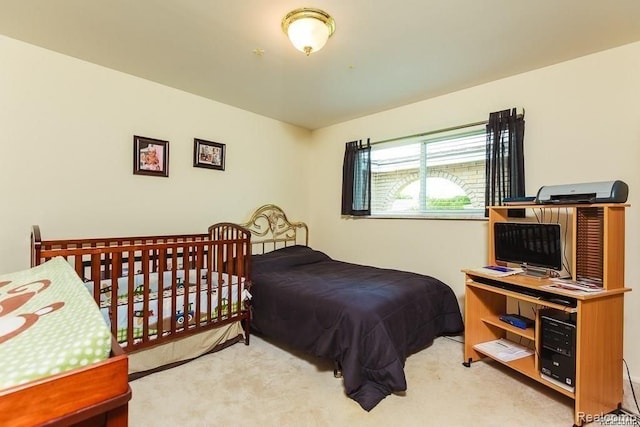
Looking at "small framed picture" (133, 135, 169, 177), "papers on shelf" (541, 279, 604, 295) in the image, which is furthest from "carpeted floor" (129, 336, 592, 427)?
"small framed picture" (133, 135, 169, 177)

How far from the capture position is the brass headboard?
3871mm

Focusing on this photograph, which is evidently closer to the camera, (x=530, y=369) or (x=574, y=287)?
(x=574, y=287)

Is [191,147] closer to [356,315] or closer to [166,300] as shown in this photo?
[166,300]

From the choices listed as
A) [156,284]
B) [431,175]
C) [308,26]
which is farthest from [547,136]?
[156,284]

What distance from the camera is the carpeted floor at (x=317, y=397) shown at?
5.80 ft

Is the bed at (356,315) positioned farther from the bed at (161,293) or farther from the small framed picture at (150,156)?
the small framed picture at (150,156)

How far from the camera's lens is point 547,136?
2543 millimetres

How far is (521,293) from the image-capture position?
6.82ft

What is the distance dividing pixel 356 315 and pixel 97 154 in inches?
97.4

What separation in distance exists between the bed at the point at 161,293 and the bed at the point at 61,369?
4.24 ft

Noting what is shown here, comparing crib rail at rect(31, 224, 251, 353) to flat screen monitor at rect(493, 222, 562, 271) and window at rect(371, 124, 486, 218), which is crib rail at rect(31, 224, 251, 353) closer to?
window at rect(371, 124, 486, 218)

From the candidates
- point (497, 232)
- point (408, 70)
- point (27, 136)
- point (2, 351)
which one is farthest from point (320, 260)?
point (2, 351)

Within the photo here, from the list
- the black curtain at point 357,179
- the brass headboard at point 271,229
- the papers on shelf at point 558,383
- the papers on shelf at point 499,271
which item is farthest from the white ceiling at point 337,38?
the papers on shelf at point 558,383

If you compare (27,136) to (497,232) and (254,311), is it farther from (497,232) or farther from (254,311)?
(497,232)
